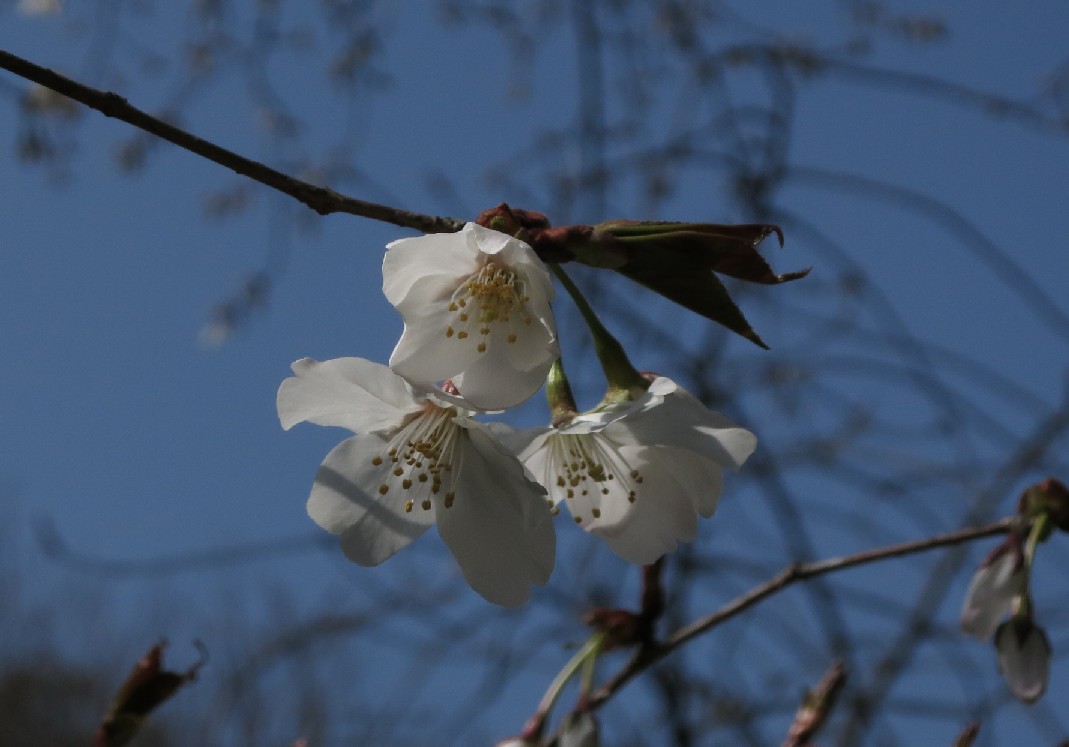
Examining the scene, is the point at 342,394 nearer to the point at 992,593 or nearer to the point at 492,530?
the point at 492,530

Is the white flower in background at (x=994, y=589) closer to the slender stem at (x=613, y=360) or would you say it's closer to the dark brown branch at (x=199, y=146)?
the slender stem at (x=613, y=360)

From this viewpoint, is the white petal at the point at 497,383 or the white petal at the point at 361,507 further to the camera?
the white petal at the point at 361,507

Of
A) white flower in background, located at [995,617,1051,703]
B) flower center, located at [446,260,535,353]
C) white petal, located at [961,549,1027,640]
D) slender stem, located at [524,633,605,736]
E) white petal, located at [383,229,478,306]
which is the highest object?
white petal, located at [383,229,478,306]

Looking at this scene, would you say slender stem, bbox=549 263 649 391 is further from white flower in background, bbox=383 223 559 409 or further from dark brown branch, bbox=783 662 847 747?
dark brown branch, bbox=783 662 847 747

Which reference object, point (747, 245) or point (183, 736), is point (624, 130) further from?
point (183, 736)

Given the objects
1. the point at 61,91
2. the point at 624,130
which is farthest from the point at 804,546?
the point at 61,91

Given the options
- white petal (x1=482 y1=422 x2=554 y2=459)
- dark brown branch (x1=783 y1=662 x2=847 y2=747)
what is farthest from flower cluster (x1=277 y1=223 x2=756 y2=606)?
dark brown branch (x1=783 y1=662 x2=847 y2=747)

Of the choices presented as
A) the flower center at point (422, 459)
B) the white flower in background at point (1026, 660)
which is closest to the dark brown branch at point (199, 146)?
the flower center at point (422, 459)
